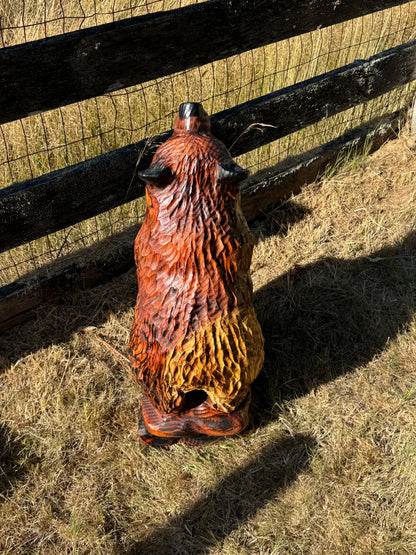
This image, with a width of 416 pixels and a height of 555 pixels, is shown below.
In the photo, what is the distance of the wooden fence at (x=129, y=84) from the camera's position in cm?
238

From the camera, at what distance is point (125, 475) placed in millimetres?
2430

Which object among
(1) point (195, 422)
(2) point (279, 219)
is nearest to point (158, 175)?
(1) point (195, 422)

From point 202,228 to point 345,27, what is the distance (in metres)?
4.15

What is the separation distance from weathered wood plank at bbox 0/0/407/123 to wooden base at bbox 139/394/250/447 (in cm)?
153

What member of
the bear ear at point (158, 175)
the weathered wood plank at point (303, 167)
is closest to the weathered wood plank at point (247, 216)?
the weathered wood plank at point (303, 167)

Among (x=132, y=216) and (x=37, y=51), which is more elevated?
(x=37, y=51)

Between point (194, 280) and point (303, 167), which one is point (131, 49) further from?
point (303, 167)

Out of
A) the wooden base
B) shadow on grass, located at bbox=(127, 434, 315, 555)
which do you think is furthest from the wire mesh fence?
shadow on grass, located at bbox=(127, 434, 315, 555)

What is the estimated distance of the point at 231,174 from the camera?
177cm

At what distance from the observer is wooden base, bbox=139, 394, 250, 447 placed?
7.24ft

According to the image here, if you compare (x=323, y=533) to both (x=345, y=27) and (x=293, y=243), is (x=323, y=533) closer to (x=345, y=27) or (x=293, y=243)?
(x=293, y=243)

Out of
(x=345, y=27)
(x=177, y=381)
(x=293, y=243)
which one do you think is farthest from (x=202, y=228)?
(x=345, y=27)

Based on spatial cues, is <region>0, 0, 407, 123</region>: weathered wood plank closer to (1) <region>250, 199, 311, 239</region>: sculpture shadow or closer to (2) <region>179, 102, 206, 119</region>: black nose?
(2) <region>179, 102, 206, 119</region>: black nose

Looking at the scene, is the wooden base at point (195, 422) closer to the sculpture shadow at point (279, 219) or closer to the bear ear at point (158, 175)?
the bear ear at point (158, 175)
